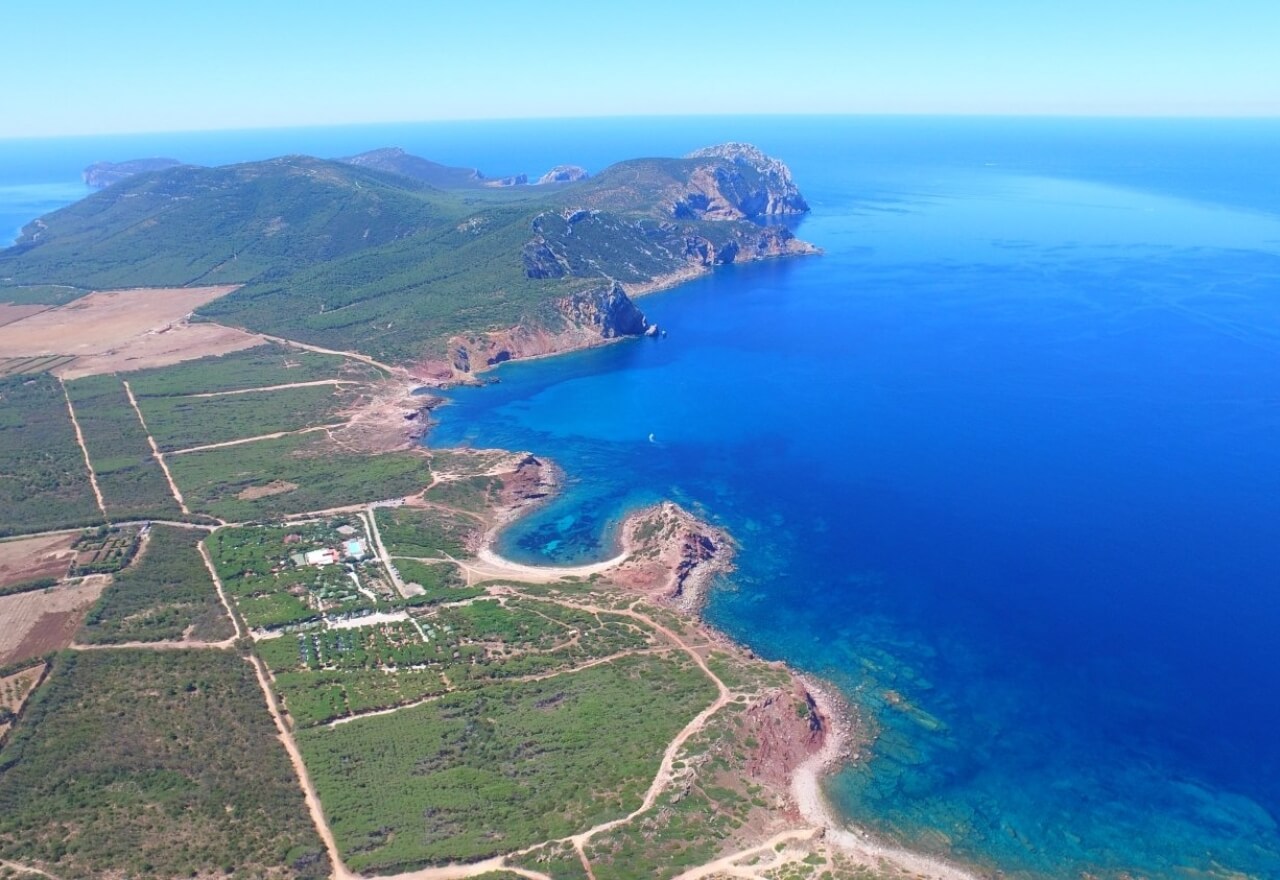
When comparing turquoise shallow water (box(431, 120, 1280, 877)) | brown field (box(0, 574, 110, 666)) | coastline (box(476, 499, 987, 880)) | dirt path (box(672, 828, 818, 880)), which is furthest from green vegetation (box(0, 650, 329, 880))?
turquoise shallow water (box(431, 120, 1280, 877))

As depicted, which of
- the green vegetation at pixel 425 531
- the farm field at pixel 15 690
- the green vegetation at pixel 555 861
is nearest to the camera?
the green vegetation at pixel 555 861

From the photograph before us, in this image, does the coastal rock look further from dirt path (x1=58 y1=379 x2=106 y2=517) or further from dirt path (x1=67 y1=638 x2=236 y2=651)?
dirt path (x1=58 y1=379 x2=106 y2=517)

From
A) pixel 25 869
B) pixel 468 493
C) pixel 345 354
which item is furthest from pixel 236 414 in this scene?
pixel 25 869

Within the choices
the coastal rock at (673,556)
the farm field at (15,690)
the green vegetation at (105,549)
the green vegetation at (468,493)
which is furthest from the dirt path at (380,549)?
the farm field at (15,690)

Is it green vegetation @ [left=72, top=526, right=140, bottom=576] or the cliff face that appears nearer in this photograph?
green vegetation @ [left=72, top=526, right=140, bottom=576]

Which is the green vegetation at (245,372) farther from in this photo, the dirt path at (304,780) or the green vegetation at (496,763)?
the green vegetation at (496,763)

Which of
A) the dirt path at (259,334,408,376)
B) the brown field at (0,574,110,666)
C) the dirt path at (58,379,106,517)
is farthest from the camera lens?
the dirt path at (259,334,408,376)

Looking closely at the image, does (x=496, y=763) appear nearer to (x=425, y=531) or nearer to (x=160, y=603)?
(x=160, y=603)
